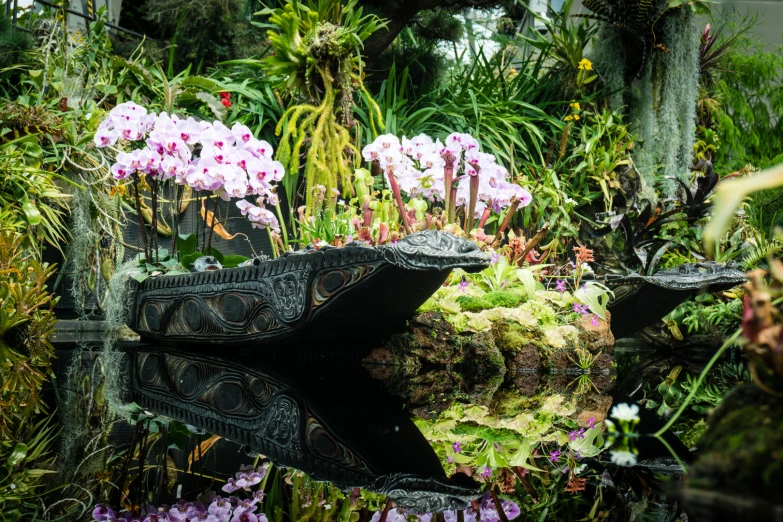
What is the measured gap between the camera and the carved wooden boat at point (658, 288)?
4477 millimetres

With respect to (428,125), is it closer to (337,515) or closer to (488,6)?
(488,6)

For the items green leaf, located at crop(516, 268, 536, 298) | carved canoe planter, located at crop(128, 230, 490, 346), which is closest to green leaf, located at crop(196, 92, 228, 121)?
carved canoe planter, located at crop(128, 230, 490, 346)

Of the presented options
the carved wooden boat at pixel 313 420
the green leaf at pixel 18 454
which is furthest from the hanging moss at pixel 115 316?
the green leaf at pixel 18 454

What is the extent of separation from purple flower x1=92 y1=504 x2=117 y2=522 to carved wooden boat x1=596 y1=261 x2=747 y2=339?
364cm

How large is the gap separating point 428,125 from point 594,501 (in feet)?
19.3

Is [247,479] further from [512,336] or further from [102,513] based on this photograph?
[512,336]

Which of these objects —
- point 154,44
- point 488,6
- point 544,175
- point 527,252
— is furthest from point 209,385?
point 154,44

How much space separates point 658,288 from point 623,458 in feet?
10.1

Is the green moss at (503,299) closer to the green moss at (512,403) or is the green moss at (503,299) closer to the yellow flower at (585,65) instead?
the green moss at (512,403)

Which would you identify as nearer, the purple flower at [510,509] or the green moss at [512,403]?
the purple flower at [510,509]

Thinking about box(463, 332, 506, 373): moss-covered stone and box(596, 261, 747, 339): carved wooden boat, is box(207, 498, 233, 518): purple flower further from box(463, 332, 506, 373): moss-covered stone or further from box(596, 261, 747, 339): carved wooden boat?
box(596, 261, 747, 339): carved wooden boat

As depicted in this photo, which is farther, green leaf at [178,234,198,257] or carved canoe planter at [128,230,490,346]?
green leaf at [178,234,198,257]

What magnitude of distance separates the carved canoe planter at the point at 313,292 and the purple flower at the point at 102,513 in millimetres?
1981

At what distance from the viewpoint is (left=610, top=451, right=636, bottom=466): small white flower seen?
1.69 meters
